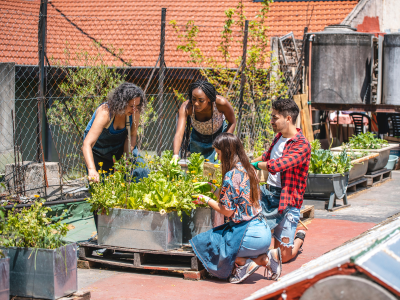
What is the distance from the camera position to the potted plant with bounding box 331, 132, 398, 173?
29.2ft


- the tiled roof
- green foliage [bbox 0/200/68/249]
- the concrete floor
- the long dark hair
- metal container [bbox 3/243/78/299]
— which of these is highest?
Answer: the tiled roof

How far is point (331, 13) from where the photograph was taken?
1391 cm

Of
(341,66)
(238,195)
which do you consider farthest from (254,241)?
(341,66)

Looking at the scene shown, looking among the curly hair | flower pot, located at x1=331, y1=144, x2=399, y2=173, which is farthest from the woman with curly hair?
flower pot, located at x1=331, y1=144, x2=399, y2=173

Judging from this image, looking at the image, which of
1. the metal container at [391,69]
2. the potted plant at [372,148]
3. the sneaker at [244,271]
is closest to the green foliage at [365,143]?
the potted plant at [372,148]

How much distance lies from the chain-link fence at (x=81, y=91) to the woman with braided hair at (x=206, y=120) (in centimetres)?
128

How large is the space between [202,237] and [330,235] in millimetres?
2210

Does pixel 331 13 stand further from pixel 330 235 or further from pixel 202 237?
pixel 202 237

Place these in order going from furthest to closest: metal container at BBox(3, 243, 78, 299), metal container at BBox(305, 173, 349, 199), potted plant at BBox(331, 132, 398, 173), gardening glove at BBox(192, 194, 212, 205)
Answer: potted plant at BBox(331, 132, 398, 173)
metal container at BBox(305, 173, 349, 199)
gardening glove at BBox(192, 194, 212, 205)
metal container at BBox(3, 243, 78, 299)

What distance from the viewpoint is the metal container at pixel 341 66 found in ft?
34.9

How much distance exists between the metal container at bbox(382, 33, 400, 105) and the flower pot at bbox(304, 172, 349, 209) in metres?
4.70

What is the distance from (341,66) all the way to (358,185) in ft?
10.7

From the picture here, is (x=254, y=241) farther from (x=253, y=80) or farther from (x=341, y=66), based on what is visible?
(x=341, y=66)

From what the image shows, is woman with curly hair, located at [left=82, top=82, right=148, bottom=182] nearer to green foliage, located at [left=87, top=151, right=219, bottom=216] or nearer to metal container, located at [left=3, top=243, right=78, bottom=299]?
green foliage, located at [left=87, top=151, right=219, bottom=216]
